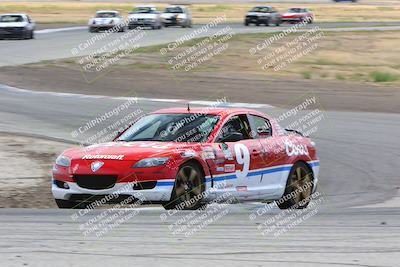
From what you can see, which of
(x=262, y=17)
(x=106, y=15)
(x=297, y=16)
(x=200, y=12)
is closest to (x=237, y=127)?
(x=106, y=15)

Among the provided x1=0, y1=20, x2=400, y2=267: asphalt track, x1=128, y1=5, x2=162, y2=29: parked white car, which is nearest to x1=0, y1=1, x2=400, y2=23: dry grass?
x1=128, y1=5, x2=162, y2=29: parked white car

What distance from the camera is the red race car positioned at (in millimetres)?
10680

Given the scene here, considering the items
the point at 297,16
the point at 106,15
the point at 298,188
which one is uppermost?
the point at 298,188

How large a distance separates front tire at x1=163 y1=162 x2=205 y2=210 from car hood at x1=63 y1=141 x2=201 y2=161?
247 mm

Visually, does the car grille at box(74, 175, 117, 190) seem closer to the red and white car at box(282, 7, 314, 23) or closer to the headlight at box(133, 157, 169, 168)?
the headlight at box(133, 157, 169, 168)

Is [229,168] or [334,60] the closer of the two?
[229,168]

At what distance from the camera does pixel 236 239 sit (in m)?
8.14

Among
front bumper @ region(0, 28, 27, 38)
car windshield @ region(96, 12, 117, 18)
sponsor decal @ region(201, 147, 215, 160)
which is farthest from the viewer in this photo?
car windshield @ region(96, 12, 117, 18)

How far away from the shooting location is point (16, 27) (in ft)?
161

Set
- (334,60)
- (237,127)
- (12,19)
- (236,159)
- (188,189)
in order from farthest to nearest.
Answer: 1. (12,19)
2. (334,60)
3. (237,127)
4. (236,159)
5. (188,189)

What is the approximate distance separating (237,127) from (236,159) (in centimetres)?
64

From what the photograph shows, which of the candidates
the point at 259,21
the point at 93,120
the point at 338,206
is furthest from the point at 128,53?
the point at 338,206

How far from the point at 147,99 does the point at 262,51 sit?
15.5 meters

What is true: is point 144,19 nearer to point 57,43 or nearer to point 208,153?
point 57,43
